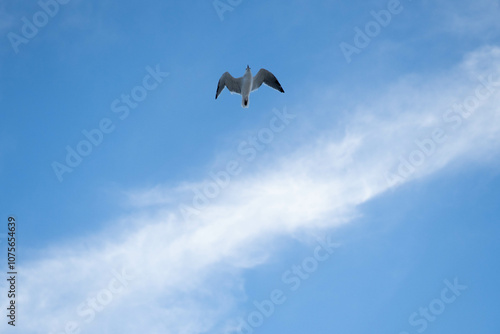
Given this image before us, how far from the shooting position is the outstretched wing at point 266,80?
40062mm

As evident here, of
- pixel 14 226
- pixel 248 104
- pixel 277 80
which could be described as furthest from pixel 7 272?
pixel 277 80

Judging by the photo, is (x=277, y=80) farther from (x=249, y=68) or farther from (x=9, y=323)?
(x=9, y=323)

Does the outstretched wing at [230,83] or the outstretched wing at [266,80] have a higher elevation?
the outstretched wing at [230,83]

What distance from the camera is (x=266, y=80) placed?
132 ft

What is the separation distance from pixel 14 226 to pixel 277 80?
22.8m

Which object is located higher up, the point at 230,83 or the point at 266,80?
the point at 230,83

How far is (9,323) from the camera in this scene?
96.3 feet

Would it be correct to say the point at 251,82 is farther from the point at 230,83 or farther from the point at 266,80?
the point at 230,83

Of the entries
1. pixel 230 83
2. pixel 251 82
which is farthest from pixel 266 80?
pixel 230 83

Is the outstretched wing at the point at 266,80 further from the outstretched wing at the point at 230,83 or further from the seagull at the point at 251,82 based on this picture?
the outstretched wing at the point at 230,83

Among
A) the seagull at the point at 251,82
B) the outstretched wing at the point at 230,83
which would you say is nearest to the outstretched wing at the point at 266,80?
the seagull at the point at 251,82

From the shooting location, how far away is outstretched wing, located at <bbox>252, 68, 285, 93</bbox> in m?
40.1

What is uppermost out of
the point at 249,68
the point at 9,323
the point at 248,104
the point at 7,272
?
the point at 249,68

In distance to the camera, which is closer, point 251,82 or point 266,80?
point 251,82
